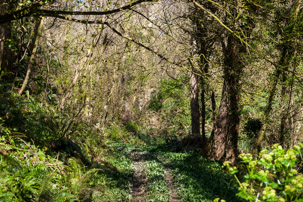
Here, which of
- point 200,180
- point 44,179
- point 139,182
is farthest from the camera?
point 139,182

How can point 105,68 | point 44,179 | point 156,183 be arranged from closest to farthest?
point 44,179 → point 156,183 → point 105,68

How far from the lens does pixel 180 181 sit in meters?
10.3

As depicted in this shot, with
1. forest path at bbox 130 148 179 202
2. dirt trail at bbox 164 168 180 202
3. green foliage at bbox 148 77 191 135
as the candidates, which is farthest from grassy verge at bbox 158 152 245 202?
green foliage at bbox 148 77 191 135

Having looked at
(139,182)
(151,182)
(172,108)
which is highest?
(172,108)

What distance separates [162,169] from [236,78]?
16.1 feet

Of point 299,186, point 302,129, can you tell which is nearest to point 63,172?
point 299,186

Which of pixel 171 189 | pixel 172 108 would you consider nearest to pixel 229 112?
pixel 171 189

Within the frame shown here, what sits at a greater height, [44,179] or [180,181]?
[44,179]

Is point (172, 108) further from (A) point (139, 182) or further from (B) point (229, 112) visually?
(A) point (139, 182)

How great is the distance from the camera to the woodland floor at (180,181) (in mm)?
8703

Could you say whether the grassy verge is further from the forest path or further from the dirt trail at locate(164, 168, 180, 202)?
the forest path

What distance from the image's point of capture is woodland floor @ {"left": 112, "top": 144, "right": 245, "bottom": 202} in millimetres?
8703

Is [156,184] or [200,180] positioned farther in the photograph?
[200,180]

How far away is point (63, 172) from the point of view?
23.8 ft
